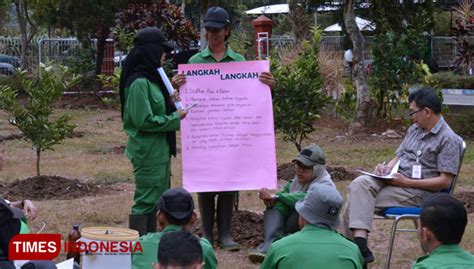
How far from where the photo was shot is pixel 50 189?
451 inches

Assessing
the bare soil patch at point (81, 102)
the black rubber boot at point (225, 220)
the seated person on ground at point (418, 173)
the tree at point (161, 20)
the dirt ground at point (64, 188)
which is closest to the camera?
the seated person on ground at point (418, 173)

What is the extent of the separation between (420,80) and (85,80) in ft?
37.1

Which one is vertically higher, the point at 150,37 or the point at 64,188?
the point at 150,37

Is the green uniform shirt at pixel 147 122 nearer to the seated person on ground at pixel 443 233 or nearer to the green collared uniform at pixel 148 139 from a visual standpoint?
the green collared uniform at pixel 148 139

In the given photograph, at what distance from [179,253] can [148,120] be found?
9.96ft

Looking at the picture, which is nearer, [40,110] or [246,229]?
[246,229]

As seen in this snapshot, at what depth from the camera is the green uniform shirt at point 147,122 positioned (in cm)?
711

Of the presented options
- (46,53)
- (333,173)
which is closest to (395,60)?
(333,173)

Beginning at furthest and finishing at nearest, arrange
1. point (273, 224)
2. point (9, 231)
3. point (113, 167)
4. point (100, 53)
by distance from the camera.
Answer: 1. point (100, 53)
2. point (113, 167)
3. point (273, 224)
4. point (9, 231)

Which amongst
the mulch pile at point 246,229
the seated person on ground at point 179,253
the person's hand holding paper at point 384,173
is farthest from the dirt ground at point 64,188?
the seated person on ground at point 179,253

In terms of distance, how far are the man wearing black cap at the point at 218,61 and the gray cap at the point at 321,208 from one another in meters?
2.75

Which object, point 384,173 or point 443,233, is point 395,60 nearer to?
point 384,173

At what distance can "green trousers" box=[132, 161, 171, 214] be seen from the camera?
725cm

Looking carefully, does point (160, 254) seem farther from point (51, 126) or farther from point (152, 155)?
point (51, 126)
